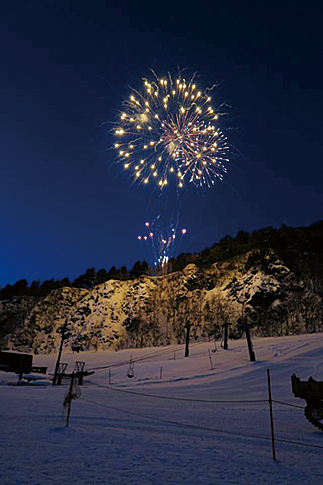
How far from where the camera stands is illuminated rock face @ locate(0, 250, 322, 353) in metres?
54.6

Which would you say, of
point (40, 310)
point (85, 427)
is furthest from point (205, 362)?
point (40, 310)

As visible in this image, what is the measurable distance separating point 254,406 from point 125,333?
52670 millimetres

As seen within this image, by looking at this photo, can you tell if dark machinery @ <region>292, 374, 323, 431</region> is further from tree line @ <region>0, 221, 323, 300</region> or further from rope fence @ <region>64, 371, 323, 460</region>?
tree line @ <region>0, 221, 323, 300</region>

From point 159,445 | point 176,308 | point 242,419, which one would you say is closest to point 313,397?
point 242,419

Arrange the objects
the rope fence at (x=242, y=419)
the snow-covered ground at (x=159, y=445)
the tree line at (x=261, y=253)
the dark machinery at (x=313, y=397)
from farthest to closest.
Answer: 1. the tree line at (x=261, y=253)
2. the dark machinery at (x=313, y=397)
3. the rope fence at (x=242, y=419)
4. the snow-covered ground at (x=159, y=445)

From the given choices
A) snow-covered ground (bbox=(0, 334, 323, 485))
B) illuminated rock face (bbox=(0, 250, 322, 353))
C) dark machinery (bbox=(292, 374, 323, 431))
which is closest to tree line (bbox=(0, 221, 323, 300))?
illuminated rock face (bbox=(0, 250, 322, 353))

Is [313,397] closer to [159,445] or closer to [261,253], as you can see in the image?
[159,445]

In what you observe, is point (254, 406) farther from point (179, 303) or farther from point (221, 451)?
point (179, 303)

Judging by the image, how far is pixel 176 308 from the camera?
67062 millimetres

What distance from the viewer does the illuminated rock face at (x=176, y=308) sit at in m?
54.6

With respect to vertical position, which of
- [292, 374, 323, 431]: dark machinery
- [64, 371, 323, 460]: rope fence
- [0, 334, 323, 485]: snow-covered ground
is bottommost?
[64, 371, 323, 460]: rope fence

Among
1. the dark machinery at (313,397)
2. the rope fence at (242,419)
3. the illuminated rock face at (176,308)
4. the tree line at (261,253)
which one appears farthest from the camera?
the tree line at (261,253)

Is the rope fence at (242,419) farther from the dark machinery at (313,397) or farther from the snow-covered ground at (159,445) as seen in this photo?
the dark machinery at (313,397)

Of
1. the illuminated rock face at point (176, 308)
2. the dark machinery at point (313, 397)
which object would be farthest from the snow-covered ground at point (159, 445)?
the illuminated rock face at point (176, 308)
